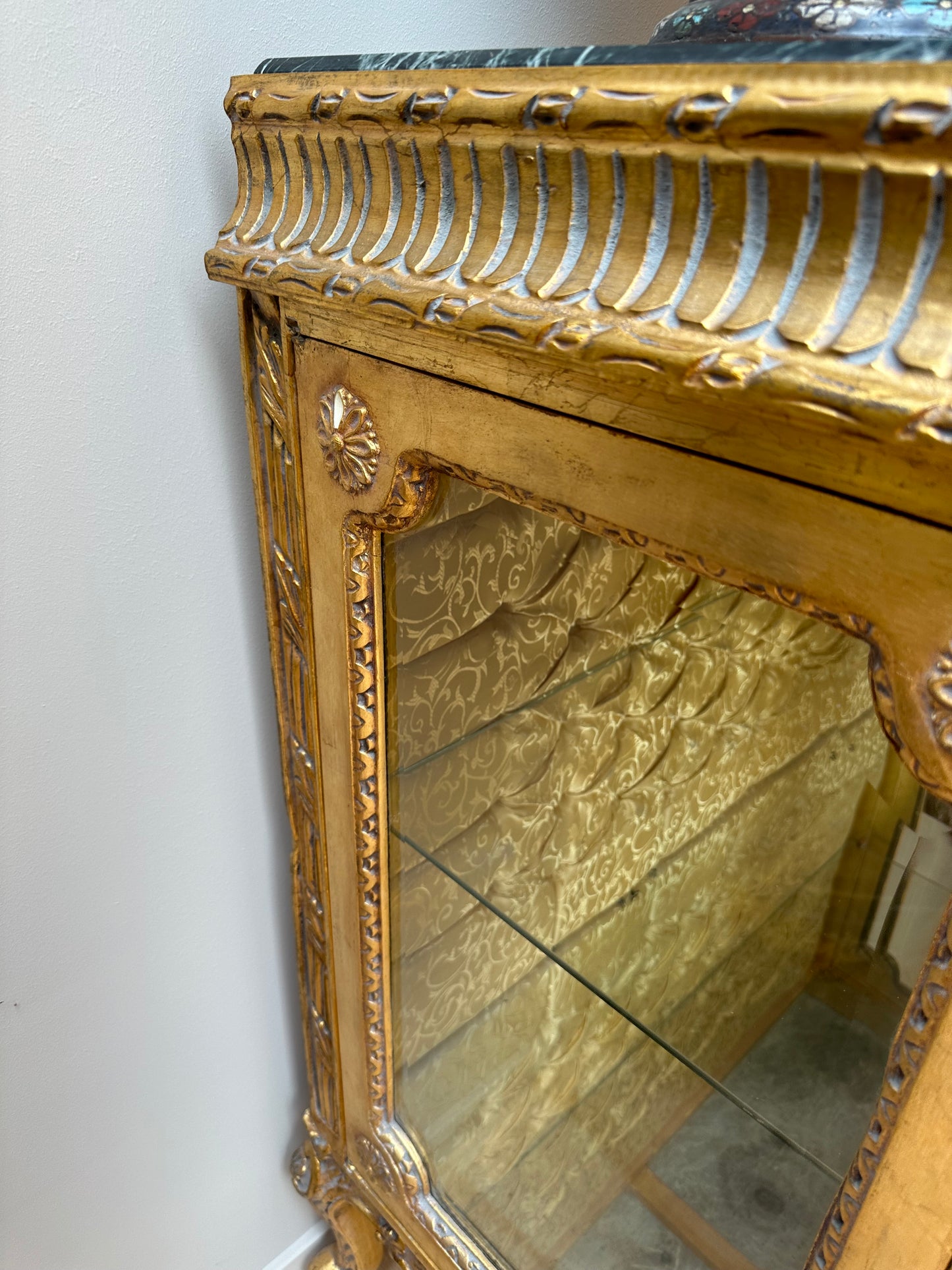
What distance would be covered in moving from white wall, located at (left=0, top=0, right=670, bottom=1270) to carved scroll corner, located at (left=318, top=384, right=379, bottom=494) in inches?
6.1

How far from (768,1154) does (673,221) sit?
44 centimetres

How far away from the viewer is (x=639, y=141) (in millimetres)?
259

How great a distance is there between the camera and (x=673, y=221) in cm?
26

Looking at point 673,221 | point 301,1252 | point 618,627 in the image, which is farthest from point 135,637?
point 301,1252

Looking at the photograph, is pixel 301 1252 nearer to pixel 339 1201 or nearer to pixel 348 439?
pixel 339 1201

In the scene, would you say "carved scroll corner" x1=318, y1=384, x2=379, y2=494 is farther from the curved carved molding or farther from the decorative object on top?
Answer: the decorative object on top

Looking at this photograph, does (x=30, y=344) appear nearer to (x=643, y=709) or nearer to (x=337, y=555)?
(x=337, y=555)

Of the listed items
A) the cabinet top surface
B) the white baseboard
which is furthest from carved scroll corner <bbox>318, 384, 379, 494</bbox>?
the white baseboard

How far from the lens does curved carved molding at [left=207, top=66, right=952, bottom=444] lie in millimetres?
216

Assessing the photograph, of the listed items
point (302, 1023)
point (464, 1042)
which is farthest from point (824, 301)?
point (302, 1023)

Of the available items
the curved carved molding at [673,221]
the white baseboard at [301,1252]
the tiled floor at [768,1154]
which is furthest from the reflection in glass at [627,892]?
the white baseboard at [301,1252]

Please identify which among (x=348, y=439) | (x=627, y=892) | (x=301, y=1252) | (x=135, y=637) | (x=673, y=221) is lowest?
(x=301, y=1252)

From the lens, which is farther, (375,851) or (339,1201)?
(339,1201)

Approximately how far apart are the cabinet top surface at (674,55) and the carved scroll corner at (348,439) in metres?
0.14
